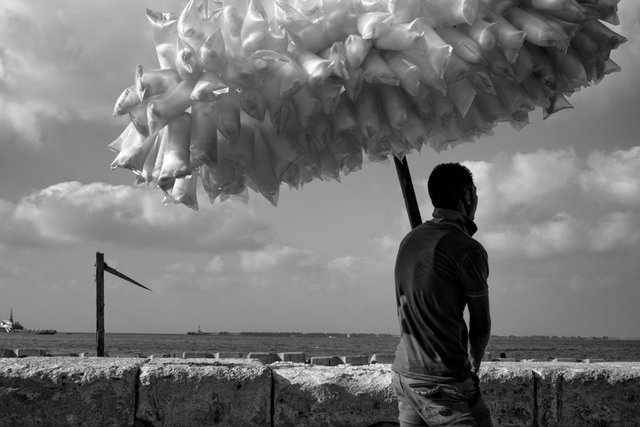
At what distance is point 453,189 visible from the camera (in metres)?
2.48

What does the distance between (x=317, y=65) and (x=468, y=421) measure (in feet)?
4.20

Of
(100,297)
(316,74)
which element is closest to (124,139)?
(316,74)

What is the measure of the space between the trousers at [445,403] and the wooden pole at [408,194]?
0.63 metres

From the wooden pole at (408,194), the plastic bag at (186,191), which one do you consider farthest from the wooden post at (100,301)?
the plastic bag at (186,191)

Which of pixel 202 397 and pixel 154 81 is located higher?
pixel 154 81

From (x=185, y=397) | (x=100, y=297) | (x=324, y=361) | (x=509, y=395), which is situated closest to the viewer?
(x=185, y=397)

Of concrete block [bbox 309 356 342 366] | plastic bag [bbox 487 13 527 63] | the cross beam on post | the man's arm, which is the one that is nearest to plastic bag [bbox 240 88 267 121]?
plastic bag [bbox 487 13 527 63]

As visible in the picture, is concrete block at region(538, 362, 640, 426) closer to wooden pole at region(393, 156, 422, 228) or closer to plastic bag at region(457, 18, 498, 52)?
wooden pole at region(393, 156, 422, 228)

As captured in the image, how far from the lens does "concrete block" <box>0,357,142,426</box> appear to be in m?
4.30

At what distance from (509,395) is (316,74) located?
10.9 feet

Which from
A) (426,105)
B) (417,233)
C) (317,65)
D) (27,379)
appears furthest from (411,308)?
(27,379)

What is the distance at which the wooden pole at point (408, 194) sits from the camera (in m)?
2.65

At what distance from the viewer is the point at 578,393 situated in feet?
Answer: 14.6

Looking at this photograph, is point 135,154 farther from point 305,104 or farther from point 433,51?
Answer: point 433,51
